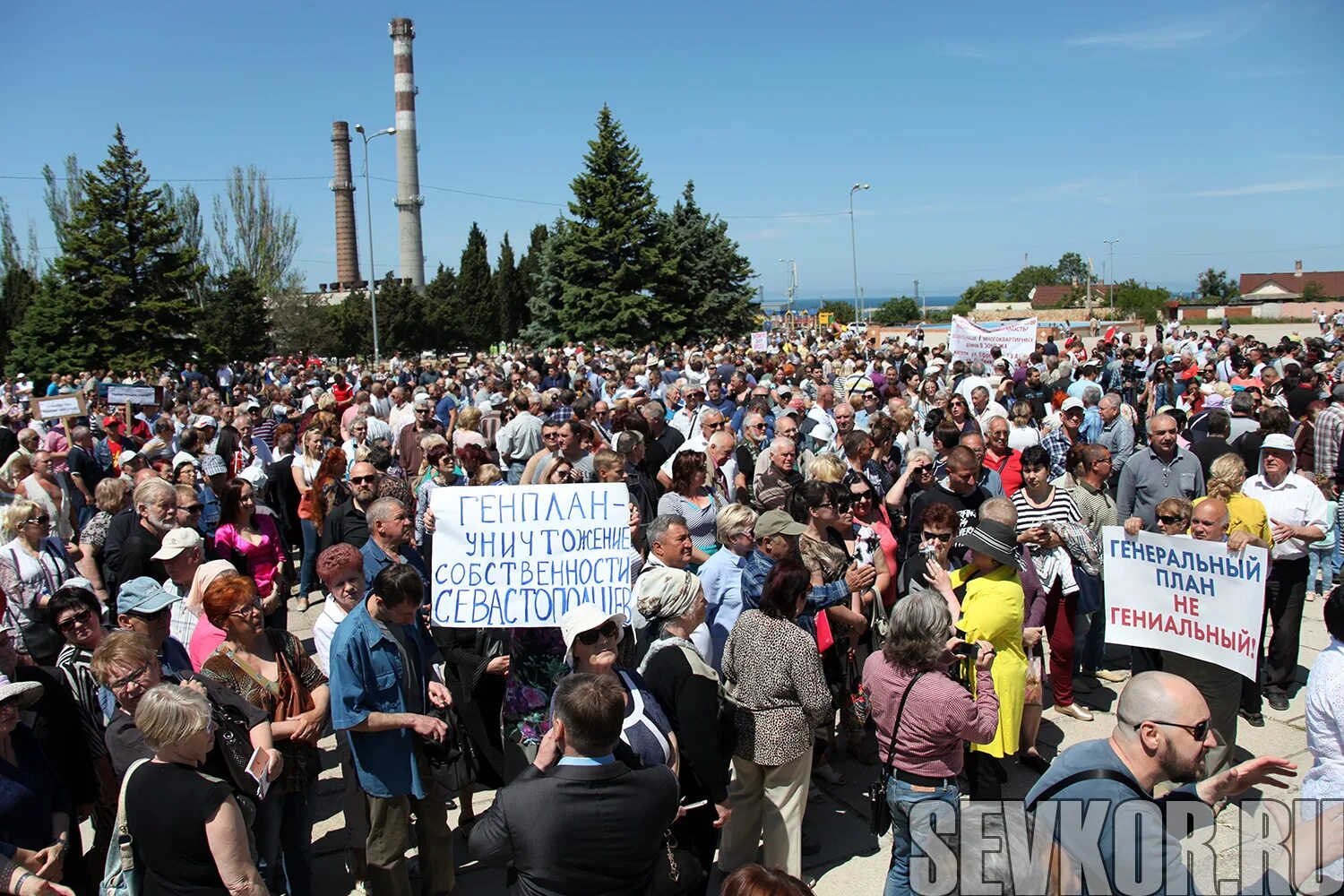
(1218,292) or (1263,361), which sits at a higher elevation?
(1218,292)

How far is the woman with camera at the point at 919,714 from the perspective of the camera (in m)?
3.89

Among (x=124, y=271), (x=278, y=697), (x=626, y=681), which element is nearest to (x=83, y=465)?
(x=278, y=697)

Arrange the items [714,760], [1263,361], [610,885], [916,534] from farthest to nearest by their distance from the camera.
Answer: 1. [1263,361]
2. [916,534]
3. [714,760]
4. [610,885]

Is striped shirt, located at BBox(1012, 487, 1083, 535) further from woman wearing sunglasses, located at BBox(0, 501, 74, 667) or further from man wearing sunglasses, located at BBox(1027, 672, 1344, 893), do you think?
woman wearing sunglasses, located at BBox(0, 501, 74, 667)

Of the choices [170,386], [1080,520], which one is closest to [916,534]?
[1080,520]

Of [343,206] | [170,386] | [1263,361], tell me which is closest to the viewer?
[1263,361]

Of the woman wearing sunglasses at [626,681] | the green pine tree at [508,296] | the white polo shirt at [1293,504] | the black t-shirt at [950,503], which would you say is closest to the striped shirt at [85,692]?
the woman wearing sunglasses at [626,681]

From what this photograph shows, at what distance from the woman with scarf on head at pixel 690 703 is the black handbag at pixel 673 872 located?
1.83 ft

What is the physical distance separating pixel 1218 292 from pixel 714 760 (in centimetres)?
10186

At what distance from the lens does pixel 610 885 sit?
3.01 metres

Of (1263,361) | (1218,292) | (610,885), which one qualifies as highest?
(1218,292)

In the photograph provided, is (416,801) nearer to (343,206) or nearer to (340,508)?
(340,508)

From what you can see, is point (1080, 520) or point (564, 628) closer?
point (564, 628)

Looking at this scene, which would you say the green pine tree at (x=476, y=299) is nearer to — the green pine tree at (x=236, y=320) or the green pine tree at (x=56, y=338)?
the green pine tree at (x=236, y=320)
